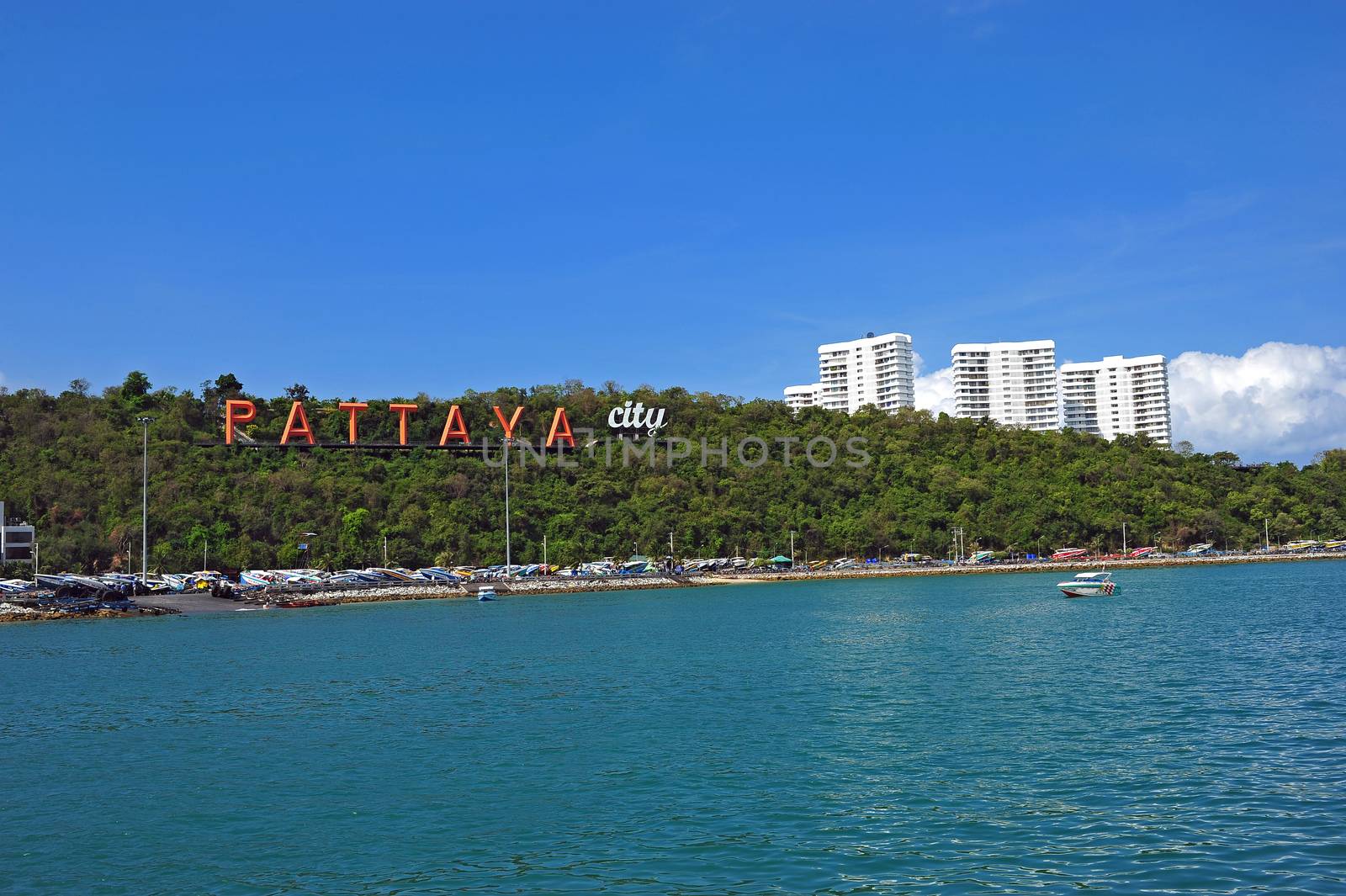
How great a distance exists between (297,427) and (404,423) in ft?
37.7

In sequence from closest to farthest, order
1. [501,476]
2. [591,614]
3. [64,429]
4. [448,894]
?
[448,894] < [591,614] < [64,429] < [501,476]

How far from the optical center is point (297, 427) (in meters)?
105

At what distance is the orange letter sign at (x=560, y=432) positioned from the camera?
111 metres

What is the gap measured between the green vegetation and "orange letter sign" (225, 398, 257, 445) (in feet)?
8.58

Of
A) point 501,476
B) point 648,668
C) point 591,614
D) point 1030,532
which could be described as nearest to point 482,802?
point 648,668

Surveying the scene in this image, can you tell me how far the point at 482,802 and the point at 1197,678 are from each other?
20521 mm

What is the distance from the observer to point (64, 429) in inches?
3861

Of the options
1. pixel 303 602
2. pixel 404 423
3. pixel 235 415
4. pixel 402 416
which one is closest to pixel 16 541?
pixel 235 415

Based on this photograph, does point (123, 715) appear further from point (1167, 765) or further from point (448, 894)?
point (1167, 765)

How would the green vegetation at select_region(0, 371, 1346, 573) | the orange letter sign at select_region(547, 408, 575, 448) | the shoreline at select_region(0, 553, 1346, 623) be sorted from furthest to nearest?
1. the orange letter sign at select_region(547, 408, 575, 448)
2. the green vegetation at select_region(0, 371, 1346, 573)
3. the shoreline at select_region(0, 553, 1346, 623)

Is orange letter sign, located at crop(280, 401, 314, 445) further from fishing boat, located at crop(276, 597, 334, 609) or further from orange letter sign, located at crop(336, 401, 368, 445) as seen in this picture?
fishing boat, located at crop(276, 597, 334, 609)

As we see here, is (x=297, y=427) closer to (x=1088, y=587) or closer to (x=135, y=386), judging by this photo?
(x=135, y=386)

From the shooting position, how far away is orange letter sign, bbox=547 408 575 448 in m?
111

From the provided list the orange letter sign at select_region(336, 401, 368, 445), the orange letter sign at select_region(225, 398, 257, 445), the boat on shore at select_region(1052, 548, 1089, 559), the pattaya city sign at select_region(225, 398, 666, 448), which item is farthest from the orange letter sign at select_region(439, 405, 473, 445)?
the boat on shore at select_region(1052, 548, 1089, 559)
